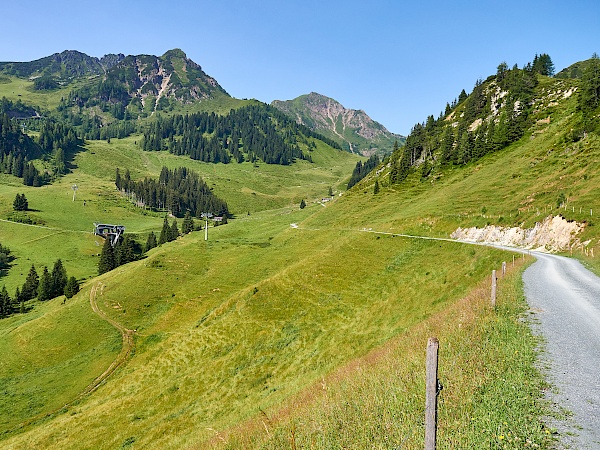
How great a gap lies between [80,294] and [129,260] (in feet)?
124

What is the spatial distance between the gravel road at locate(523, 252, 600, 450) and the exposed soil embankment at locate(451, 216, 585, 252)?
19.2 m

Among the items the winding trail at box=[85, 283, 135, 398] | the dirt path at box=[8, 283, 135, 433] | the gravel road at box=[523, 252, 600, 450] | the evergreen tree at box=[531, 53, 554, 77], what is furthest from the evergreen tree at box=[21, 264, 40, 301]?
the evergreen tree at box=[531, 53, 554, 77]

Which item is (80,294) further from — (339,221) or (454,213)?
(454,213)

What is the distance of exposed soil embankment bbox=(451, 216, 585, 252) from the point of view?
4297 cm

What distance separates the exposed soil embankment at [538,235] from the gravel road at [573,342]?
19.2m

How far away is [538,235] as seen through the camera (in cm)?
4794

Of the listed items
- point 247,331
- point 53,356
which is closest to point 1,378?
point 53,356

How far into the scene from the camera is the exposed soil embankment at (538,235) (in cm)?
4297

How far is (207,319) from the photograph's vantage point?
53.8 m

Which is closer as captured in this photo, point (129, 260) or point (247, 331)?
point (247, 331)

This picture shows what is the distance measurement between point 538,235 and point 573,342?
41917 millimetres

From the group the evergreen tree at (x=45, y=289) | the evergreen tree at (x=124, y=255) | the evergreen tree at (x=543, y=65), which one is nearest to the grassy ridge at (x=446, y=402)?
the evergreen tree at (x=45, y=289)

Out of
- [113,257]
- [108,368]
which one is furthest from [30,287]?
[108,368]

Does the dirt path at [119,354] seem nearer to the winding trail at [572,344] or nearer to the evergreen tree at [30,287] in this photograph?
the evergreen tree at [30,287]
